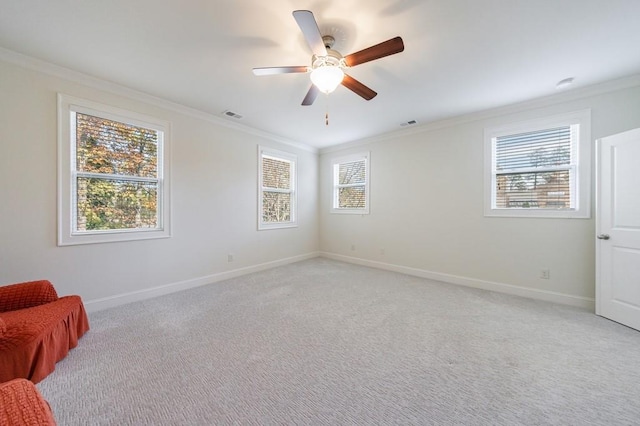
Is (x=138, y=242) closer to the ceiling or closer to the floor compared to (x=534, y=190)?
closer to the floor

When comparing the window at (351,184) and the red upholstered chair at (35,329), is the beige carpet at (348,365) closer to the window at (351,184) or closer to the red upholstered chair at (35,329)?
the red upholstered chair at (35,329)

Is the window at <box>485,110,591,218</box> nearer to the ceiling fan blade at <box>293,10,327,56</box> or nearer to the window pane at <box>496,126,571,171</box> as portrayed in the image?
the window pane at <box>496,126,571,171</box>

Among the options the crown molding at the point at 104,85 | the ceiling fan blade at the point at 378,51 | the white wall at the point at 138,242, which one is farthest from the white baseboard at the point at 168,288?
the ceiling fan blade at the point at 378,51

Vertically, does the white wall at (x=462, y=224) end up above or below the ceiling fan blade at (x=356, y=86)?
below

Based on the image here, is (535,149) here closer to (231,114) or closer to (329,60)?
(329,60)

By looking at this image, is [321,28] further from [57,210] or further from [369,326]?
[57,210]

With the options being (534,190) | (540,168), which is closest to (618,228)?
(534,190)

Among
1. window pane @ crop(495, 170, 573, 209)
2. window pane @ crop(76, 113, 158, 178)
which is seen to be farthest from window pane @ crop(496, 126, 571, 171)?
window pane @ crop(76, 113, 158, 178)

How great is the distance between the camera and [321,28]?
1951mm

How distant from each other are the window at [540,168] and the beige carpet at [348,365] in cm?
128

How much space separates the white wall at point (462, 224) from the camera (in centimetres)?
295

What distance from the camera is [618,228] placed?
8.34 ft

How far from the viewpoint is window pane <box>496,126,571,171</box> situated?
310cm

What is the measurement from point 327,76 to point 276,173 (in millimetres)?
3113
